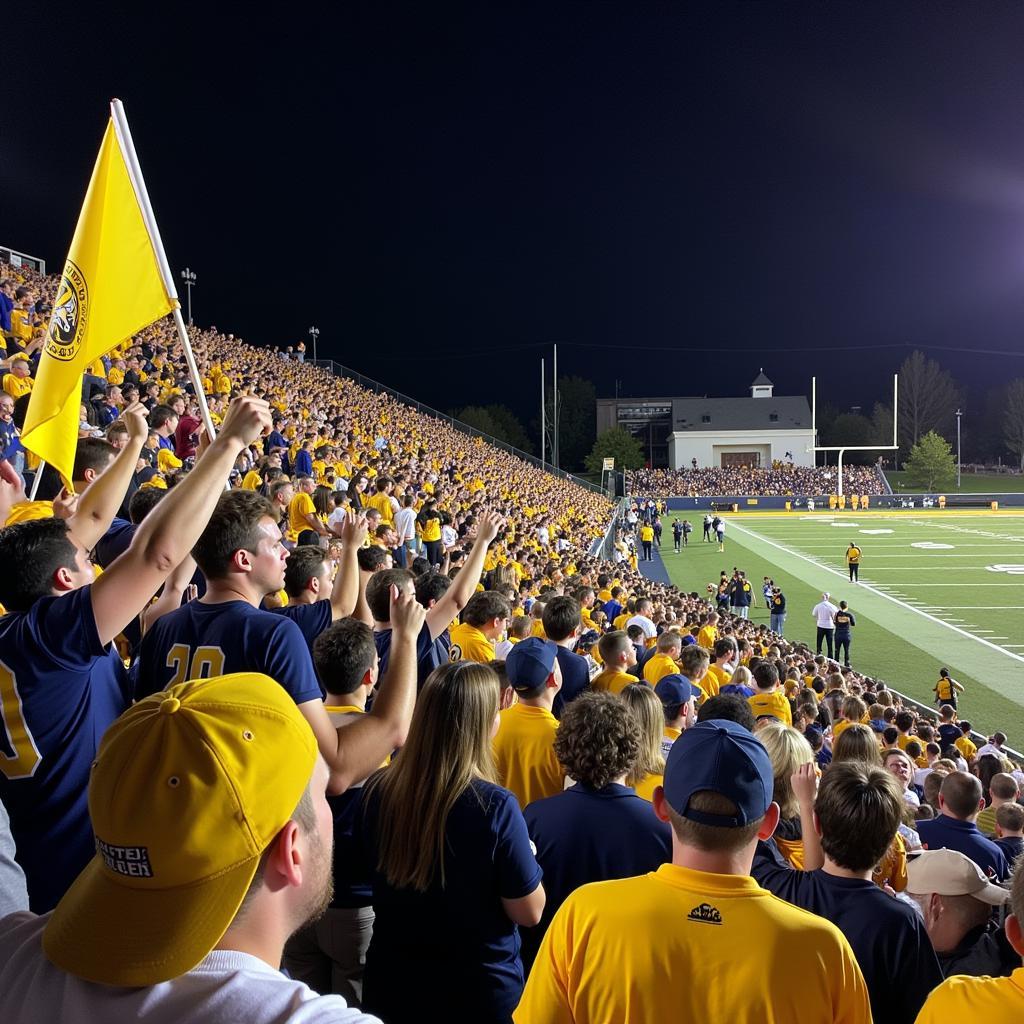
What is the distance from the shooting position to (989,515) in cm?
6284

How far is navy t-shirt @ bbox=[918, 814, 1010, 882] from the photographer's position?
4.98 meters

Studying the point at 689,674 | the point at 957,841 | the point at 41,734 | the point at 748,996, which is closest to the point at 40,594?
the point at 41,734

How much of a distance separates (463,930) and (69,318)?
3704mm

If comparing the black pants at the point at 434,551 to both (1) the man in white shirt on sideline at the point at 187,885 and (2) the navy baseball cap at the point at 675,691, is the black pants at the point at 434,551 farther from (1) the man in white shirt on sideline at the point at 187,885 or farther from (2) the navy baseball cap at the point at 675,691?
(1) the man in white shirt on sideline at the point at 187,885

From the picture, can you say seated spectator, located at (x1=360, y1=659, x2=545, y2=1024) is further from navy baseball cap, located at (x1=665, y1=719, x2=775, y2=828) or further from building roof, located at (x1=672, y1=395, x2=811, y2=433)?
building roof, located at (x1=672, y1=395, x2=811, y2=433)

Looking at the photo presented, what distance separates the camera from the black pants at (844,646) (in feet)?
62.5

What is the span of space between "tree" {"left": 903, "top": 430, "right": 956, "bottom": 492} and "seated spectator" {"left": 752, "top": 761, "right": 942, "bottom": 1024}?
95.4m

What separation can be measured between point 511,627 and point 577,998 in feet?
22.3

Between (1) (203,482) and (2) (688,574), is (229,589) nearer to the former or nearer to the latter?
(1) (203,482)

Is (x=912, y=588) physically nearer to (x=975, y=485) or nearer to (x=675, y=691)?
(x=675, y=691)

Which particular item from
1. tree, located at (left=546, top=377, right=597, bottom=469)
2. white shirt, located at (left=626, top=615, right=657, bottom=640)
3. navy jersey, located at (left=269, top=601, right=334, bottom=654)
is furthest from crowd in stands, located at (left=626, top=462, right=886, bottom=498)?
navy jersey, located at (left=269, top=601, right=334, bottom=654)

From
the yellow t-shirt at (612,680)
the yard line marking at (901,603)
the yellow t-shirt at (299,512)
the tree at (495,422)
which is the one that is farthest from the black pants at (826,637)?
the tree at (495,422)

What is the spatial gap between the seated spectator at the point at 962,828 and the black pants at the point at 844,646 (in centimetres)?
1452

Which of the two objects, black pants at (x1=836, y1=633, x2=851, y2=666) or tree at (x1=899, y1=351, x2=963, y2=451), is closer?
black pants at (x1=836, y1=633, x2=851, y2=666)
